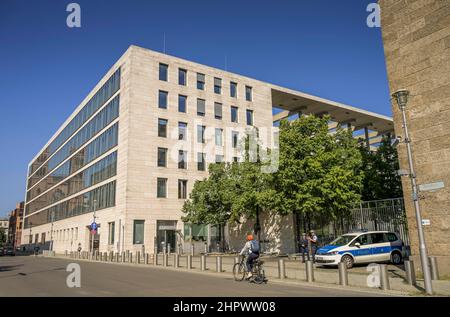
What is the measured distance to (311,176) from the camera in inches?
976

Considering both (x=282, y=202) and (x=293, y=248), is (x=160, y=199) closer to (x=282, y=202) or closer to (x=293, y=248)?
(x=293, y=248)

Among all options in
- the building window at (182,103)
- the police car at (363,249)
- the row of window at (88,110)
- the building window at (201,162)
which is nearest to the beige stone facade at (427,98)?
the police car at (363,249)

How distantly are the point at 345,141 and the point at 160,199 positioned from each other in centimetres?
1979

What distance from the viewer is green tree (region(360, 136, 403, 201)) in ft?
105

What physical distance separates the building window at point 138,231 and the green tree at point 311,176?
1849 cm

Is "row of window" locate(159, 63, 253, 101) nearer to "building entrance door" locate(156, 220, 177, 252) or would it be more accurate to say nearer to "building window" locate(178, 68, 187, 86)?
"building window" locate(178, 68, 187, 86)

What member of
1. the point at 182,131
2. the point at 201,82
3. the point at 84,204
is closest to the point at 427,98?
the point at 182,131

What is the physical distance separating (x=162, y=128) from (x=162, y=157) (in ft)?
10.9

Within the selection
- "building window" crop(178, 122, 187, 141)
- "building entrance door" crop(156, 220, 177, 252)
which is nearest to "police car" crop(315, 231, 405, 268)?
"building entrance door" crop(156, 220, 177, 252)

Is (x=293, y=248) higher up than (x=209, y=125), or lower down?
lower down

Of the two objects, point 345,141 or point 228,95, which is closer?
point 345,141

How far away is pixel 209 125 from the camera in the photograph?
45719 mm

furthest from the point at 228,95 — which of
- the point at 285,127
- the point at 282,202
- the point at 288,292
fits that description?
the point at 288,292

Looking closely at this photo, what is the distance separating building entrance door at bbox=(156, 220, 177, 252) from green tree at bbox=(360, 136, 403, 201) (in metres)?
19.9
